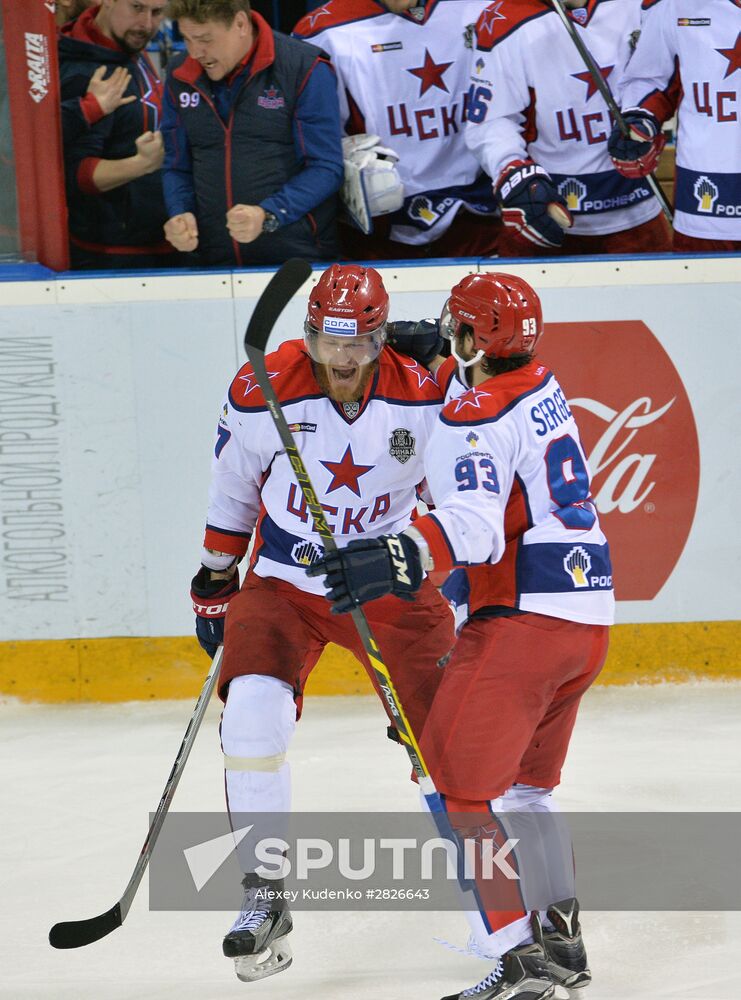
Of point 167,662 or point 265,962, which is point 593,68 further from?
point 265,962

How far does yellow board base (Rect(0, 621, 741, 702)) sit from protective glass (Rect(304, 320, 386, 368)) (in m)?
1.63

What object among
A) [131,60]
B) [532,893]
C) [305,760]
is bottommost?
[305,760]

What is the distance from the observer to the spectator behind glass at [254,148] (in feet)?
12.3

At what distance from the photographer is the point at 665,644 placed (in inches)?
155

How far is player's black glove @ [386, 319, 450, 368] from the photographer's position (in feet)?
8.93

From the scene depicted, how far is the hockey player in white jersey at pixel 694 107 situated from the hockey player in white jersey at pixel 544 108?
11 centimetres

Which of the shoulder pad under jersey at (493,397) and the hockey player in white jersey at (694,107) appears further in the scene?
the hockey player in white jersey at (694,107)

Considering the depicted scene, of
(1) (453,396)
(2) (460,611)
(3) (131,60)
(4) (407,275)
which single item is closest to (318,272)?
(4) (407,275)

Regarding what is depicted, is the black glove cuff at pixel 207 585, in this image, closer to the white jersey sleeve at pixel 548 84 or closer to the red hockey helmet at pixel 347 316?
the red hockey helmet at pixel 347 316

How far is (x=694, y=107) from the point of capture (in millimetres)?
3787

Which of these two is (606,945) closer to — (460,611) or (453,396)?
(460,611)

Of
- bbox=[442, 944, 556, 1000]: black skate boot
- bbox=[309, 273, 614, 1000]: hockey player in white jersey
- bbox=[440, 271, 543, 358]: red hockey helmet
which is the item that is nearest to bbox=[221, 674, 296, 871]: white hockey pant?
bbox=[309, 273, 614, 1000]: hockey player in white jersey

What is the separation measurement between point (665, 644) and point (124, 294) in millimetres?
1939

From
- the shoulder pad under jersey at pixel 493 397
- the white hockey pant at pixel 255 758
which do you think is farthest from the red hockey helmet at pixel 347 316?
the white hockey pant at pixel 255 758
